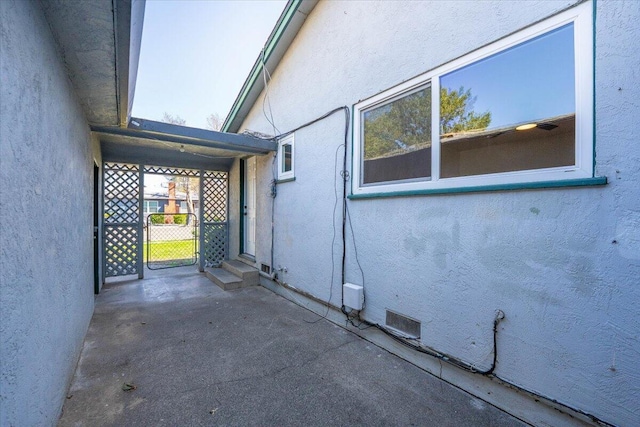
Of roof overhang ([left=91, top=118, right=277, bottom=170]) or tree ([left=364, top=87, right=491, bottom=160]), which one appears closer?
tree ([left=364, top=87, right=491, bottom=160])

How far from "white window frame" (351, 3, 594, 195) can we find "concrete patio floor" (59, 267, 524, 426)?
1.79m

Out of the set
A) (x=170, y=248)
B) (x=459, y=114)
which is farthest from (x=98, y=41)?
(x=170, y=248)

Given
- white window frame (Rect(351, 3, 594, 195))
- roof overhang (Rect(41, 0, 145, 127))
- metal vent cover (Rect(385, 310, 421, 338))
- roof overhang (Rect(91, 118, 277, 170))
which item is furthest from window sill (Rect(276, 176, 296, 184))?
metal vent cover (Rect(385, 310, 421, 338))

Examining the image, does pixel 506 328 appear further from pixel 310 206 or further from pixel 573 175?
pixel 310 206

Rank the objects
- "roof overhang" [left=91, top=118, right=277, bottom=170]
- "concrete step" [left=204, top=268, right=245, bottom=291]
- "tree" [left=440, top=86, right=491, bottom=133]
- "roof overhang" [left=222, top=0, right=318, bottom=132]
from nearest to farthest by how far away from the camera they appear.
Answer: "tree" [left=440, top=86, right=491, bottom=133]
"roof overhang" [left=91, top=118, right=277, bottom=170]
"roof overhang" [left=222, top=0, right=318, bottom=132]
"concrete step" [left=204, top=268, right=245, bottom=291]

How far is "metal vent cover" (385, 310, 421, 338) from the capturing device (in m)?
2.76

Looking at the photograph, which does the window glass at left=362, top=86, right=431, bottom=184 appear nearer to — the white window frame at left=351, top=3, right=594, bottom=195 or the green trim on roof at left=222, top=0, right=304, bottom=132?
the white window frame at left=351, top=3, right=594, bottom=195

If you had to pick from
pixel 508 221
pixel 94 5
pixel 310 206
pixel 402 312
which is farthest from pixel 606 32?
pixel 310 206

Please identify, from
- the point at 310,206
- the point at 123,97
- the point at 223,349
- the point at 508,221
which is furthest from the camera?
the point at 310,206

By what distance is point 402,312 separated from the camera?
2889 mm

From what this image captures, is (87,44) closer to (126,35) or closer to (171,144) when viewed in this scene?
(126,35)

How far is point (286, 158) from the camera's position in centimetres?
512

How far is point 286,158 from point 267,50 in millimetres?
2086

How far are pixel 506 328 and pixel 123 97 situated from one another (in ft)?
13.4
